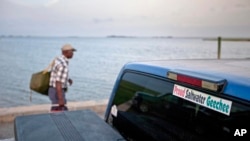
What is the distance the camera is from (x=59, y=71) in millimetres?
5852

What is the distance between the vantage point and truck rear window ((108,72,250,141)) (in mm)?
1408

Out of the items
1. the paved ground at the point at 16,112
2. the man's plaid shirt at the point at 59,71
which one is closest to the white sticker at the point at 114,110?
the man's plaid shirt at the point at 59,71

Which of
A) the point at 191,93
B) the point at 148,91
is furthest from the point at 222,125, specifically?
the point at 148,91

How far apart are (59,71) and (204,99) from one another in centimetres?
466

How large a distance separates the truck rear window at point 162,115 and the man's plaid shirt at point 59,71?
3.61 metres

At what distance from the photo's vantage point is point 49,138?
5.93 feet

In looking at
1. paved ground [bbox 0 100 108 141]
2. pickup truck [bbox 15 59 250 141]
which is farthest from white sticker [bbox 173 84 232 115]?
paved ground [bbox 0 100 108 141]

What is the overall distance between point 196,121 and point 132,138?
2.06 ft

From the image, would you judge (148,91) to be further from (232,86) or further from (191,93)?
(232,86)

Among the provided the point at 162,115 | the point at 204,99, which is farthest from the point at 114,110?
the point at 204,99

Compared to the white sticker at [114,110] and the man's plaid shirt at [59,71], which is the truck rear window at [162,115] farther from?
the man's plaid shirt at [59,71]

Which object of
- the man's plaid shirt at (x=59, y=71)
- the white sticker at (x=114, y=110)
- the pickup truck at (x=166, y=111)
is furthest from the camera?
the man's plaid shirt at (x=59, y=71)

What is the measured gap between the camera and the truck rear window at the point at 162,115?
1.41 metres

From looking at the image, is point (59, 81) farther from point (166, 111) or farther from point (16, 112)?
point (166, 111)
